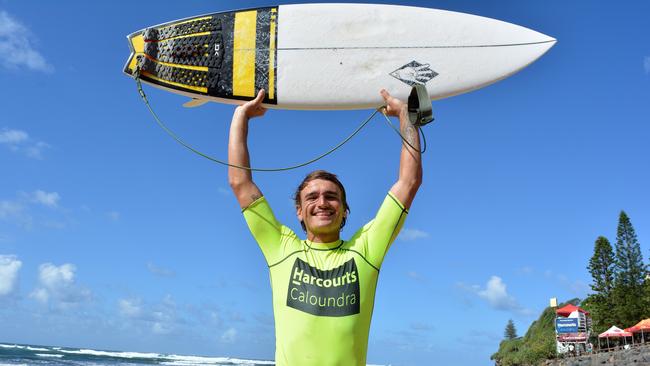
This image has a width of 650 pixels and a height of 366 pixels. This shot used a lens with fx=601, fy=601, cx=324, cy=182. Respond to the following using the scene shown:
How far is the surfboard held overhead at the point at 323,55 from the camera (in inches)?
136

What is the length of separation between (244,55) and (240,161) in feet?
3.38

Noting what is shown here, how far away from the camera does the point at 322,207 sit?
2.51 m

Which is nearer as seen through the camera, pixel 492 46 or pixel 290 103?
pixel 290 103

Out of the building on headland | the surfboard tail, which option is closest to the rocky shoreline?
the building on headland

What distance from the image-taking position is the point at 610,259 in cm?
3488

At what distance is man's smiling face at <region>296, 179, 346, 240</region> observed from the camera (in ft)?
8.21

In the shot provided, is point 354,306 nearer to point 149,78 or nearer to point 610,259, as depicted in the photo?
point 149,78

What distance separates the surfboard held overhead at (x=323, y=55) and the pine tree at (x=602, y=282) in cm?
3502

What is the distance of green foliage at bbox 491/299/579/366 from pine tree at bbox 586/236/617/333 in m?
Result: 3.65

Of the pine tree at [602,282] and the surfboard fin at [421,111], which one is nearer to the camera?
the surfboard fin at [421,111]

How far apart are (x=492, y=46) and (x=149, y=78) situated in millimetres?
2119

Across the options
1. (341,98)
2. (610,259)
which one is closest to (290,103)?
(341,98)

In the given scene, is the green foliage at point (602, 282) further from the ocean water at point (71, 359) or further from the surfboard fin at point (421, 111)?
the surfboard fin at point (421, 111)

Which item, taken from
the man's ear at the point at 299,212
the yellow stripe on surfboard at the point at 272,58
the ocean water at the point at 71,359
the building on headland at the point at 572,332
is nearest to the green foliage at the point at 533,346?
the building on headland at the point at 572,332
